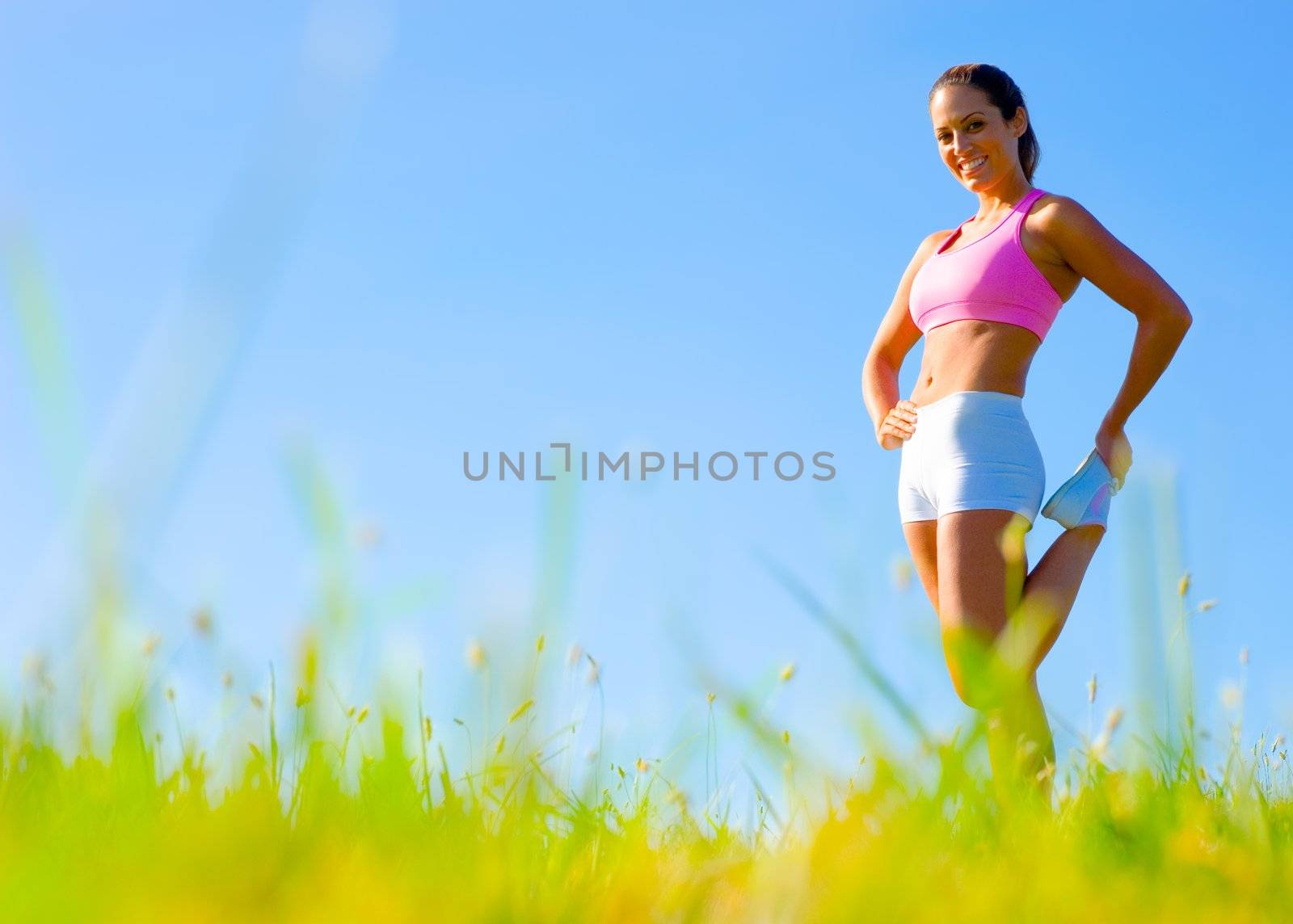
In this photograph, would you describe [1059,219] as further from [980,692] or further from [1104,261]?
[980,692]

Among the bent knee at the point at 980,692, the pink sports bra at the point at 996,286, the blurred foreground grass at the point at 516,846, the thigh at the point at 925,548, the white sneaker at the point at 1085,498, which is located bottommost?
the blurred foreground grass at the point at 516,846

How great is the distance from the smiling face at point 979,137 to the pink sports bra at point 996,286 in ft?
0.54

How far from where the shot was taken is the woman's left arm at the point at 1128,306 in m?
3.84

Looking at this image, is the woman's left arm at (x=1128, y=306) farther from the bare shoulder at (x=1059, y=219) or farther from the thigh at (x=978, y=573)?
the thigh at (x=978, y=573)

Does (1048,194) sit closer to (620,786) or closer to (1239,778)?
(1239,778)

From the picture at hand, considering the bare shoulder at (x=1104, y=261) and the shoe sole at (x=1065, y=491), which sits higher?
the bare shoulder at (x=1104, y=261)

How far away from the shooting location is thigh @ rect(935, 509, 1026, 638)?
11.9ft

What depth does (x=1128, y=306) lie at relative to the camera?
3914 mm

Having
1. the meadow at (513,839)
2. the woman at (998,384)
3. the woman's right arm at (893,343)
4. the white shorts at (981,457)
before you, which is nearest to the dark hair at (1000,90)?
the woman at (998,384)

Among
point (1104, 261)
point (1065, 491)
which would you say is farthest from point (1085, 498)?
point (1104, 261)

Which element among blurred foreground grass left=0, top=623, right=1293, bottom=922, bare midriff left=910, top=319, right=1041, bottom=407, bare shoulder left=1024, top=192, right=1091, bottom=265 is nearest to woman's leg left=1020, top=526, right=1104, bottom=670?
bare midriff left=910, top=319, right=1041, bottom=407

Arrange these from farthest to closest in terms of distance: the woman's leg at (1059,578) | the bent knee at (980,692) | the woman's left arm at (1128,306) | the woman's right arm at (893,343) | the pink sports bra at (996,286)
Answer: the woman's right arm at (893,343) < the pink sports bra at (996,286) < the woman's left arm at (1128,306) < the woman's leg at (1059,578) < the bent knee at (980,692)

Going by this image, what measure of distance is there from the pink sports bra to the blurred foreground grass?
6.79 feet

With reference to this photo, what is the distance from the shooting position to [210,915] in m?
1.32
